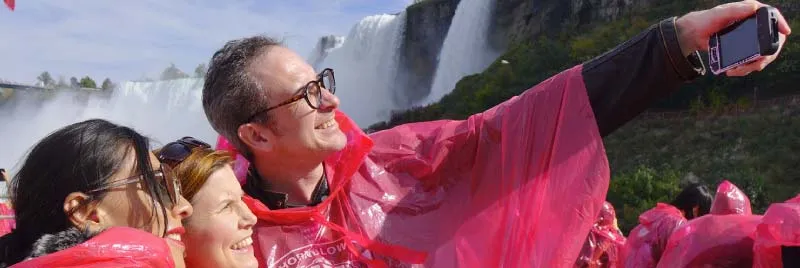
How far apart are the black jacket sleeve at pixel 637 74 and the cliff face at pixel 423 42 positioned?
29969 mm

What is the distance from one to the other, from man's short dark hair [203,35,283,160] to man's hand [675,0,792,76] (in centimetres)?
97

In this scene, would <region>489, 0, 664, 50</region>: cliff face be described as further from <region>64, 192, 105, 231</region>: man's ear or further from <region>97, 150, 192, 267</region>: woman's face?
<region>64, 192, 105, 231</region>: man's ear

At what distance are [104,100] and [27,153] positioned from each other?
5066 centimetres

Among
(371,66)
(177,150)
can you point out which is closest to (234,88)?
(177,150)

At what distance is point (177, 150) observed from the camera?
1669 mm

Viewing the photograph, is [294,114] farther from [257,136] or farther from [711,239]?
[711,239]

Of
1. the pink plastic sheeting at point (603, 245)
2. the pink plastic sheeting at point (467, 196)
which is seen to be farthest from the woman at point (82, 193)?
the pink plastic sheeting at point (603, 245)

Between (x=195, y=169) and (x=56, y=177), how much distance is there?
34 cm

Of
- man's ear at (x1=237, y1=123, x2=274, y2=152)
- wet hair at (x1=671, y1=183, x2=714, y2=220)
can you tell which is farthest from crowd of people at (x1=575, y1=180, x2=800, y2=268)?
man's ear at (x1=237, y1=123, x2=274, y2=152)

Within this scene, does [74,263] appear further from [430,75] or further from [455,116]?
[430,75]

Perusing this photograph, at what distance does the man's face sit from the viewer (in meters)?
1.82

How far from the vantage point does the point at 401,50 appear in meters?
33.3

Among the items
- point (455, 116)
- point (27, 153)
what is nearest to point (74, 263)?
point (27, 153)

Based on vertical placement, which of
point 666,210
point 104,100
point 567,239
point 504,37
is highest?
point 567,239
